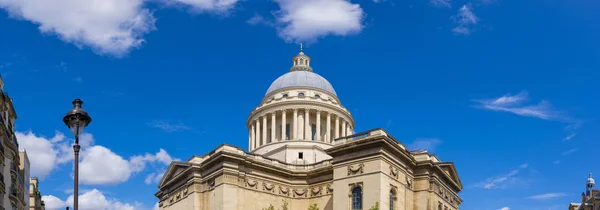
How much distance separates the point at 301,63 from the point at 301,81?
260 inches

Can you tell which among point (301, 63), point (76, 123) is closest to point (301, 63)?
point (301, 63)

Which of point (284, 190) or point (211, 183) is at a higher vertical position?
point (211, 183)

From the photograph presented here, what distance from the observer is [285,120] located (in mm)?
74938

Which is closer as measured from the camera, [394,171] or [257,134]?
Result: [394,171]

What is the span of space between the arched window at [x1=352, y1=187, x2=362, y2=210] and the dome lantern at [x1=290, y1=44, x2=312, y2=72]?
102 feet

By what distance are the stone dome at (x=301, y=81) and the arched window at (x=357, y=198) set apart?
25169 mm

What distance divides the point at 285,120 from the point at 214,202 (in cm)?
1929

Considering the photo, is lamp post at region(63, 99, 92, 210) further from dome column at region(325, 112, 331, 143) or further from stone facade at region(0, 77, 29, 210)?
dome column at region(325, 112, 331, 143)

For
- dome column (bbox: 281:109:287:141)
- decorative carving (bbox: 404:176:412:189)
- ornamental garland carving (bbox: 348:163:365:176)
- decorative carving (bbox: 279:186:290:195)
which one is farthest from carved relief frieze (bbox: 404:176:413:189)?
dome column (bbox: 281:109:287:141)

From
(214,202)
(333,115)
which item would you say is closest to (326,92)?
(333,115)

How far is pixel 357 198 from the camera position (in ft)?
180

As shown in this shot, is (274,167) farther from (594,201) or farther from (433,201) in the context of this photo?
(594,201)

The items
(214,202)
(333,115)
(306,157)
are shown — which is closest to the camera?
(214,202)

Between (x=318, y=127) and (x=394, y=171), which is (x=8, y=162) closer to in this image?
(x=394, y=171)
